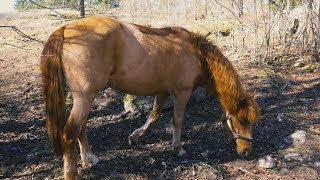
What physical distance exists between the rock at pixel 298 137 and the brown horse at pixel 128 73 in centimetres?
70

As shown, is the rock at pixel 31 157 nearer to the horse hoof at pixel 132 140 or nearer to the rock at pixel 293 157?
the horse hoof at pixel 132 140

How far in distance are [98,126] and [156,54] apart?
1.66 m

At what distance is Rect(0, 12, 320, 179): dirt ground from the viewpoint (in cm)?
388

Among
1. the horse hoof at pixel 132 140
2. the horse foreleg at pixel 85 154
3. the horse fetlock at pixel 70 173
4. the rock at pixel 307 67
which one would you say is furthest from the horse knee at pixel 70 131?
the rock at pixel 307 67

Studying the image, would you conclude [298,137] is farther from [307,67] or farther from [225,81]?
[307,67]

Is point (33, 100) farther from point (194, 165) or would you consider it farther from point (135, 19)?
point (135, 19)

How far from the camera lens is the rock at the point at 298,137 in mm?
4457

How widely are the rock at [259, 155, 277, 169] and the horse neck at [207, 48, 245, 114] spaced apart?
63 cm

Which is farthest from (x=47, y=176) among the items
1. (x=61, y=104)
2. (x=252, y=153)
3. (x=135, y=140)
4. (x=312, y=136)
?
(x=312, y=136)

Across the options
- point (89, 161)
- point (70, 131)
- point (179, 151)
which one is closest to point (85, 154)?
point (89, 161)

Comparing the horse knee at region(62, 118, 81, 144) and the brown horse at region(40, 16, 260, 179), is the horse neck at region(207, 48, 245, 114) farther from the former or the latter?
the horse knee at region(62, 118, 81, 144)

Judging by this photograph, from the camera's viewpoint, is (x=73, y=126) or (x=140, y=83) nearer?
(x=73, y=126)

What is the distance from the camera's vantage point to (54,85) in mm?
3361

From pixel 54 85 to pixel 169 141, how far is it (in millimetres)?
1819
